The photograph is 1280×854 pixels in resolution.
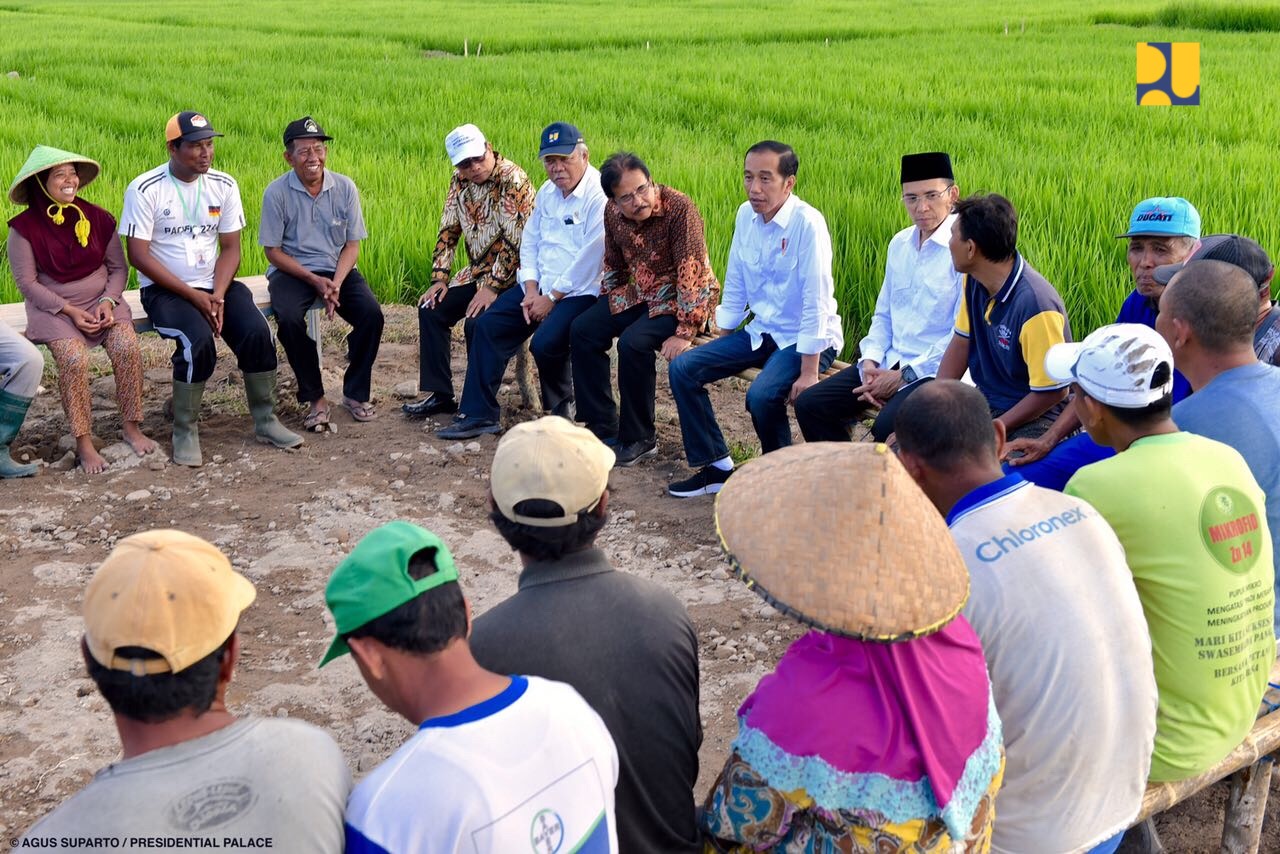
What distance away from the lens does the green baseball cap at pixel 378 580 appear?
1849mm

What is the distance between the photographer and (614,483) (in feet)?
17.3

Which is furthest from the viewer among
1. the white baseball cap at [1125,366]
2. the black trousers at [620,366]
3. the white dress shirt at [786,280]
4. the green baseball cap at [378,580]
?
the black trousers at [620,366]

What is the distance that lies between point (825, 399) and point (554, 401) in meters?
1.56

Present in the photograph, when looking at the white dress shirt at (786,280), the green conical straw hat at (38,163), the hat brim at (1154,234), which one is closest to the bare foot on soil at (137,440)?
the green conical straw hat at (38,163)

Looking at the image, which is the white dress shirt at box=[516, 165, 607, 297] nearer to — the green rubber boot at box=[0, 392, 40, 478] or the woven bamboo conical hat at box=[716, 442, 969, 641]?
the green rubber boot at box=[0, 392, 40, 478]

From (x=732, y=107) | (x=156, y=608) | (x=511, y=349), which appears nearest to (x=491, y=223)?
(x=511, y=349)

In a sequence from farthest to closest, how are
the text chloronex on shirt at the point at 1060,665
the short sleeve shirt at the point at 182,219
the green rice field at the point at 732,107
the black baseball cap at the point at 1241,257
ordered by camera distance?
the green rice field at the point at 732,107 → the short sleeve shirt at the point at 182,219 → the black baseball cap at the point at 1241,257 → the text chloronex on shirt at the point at 1060,665

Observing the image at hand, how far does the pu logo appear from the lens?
11.9 metres

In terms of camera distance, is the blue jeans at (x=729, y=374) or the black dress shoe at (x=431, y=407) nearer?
the blue jeans at (x=729, y=374)

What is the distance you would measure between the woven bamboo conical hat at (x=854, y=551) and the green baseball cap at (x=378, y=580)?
1.72 ft

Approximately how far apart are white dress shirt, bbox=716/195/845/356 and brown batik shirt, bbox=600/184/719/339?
0.13 meters

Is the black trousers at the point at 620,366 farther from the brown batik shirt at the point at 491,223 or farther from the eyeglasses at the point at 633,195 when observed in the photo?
the brown batik shirt at the point at 491,223

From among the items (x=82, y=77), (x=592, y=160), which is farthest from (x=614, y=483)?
(x=82, y=77)

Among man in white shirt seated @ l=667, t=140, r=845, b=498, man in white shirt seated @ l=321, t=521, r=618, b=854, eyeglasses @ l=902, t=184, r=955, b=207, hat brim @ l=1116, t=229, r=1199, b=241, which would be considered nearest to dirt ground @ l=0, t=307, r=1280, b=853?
man in white shirt seated @ l=667, t=140, r=845, b=498
